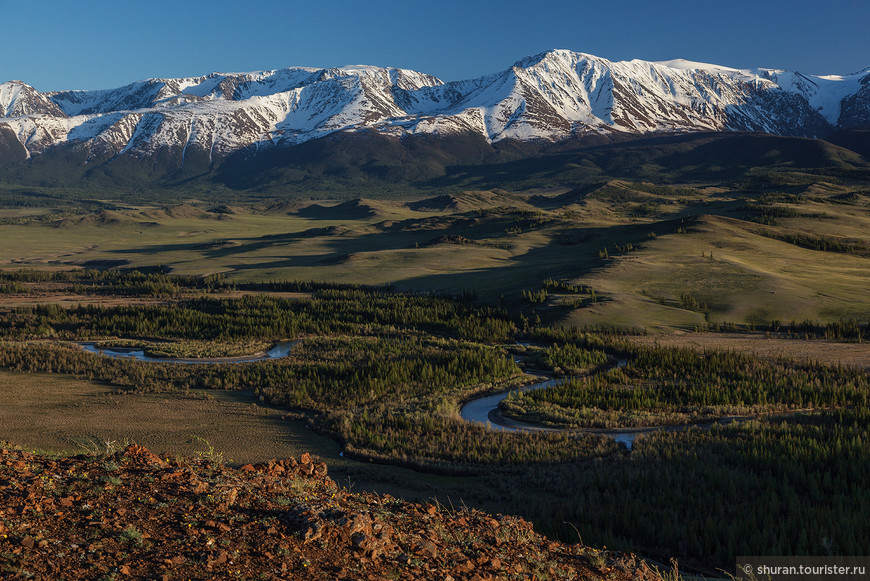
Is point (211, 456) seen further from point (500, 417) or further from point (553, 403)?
point (553, 403)

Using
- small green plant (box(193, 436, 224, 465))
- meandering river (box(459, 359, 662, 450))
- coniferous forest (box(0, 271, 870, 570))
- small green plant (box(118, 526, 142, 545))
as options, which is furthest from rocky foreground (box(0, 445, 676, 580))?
meandering river (box(459, 359, 662, 450))

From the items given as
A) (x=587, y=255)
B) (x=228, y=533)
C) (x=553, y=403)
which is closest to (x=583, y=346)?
(x=553, y=403)

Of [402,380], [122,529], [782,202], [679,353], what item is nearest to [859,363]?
[679,353]

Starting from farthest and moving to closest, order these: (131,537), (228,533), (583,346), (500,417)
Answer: (583,346), (500,417), (228,533), (131,537)

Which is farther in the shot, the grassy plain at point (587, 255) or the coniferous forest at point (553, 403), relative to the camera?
the grassy plain at point (587, 255)

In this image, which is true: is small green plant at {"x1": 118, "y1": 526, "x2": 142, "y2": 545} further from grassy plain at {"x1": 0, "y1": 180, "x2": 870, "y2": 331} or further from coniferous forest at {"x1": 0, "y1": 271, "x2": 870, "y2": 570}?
grassy plain at {"x1": 0, "y1": 180, "x2": 870, "y2": 331}

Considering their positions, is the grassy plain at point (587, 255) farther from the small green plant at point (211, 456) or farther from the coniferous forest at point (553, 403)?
the small green plant at point (211, 456)

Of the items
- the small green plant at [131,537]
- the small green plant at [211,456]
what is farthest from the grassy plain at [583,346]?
the small green plant at [131,537]

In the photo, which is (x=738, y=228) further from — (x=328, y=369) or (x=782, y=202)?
(x=328, y=369)
